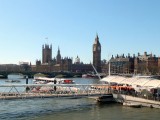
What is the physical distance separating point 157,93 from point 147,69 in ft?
456

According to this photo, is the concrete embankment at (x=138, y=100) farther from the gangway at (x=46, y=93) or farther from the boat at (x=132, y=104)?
the gangway at (x=46, y=93)

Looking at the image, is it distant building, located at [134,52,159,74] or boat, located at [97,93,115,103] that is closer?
boat, located at [97,93,115,103]

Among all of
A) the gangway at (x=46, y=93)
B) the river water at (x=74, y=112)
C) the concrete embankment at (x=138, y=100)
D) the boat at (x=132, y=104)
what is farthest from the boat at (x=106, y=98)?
the boat at (x=132, y=104)

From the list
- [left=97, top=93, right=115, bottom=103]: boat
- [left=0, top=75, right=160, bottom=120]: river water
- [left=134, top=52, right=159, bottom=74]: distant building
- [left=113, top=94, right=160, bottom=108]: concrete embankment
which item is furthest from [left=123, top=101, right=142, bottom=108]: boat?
[left=134, top=52, right=159, bottom=74]: distant building

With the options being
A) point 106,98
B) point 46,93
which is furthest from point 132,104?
point 46,93

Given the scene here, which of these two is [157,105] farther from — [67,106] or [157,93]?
[67,106]

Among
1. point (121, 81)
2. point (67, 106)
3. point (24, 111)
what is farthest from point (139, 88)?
point (24, 111)

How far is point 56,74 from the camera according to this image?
18200 cm

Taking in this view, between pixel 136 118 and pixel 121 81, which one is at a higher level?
pixel 121 81

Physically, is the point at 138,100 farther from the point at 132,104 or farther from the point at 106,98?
the point at 106,98

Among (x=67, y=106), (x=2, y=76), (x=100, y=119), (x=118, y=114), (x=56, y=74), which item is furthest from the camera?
(x=56, y=74)

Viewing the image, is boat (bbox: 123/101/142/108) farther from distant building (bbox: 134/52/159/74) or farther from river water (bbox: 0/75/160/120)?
distant building (bbox: 134/52/159/74)

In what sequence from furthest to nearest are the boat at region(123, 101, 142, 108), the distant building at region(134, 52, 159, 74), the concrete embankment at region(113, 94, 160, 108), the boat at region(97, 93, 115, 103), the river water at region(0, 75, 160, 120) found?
the distant building at region(134, 52, 159, 74), the boat at region(97, 93, 115, 103), the boat at region(123, 101, 142, 108), the concrete embankment at region(113, 94, 160, 108), the river water at region(0, 75, 160, 120)

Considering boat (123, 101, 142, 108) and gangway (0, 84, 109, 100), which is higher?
gangway (0, 84, 109, 100)
